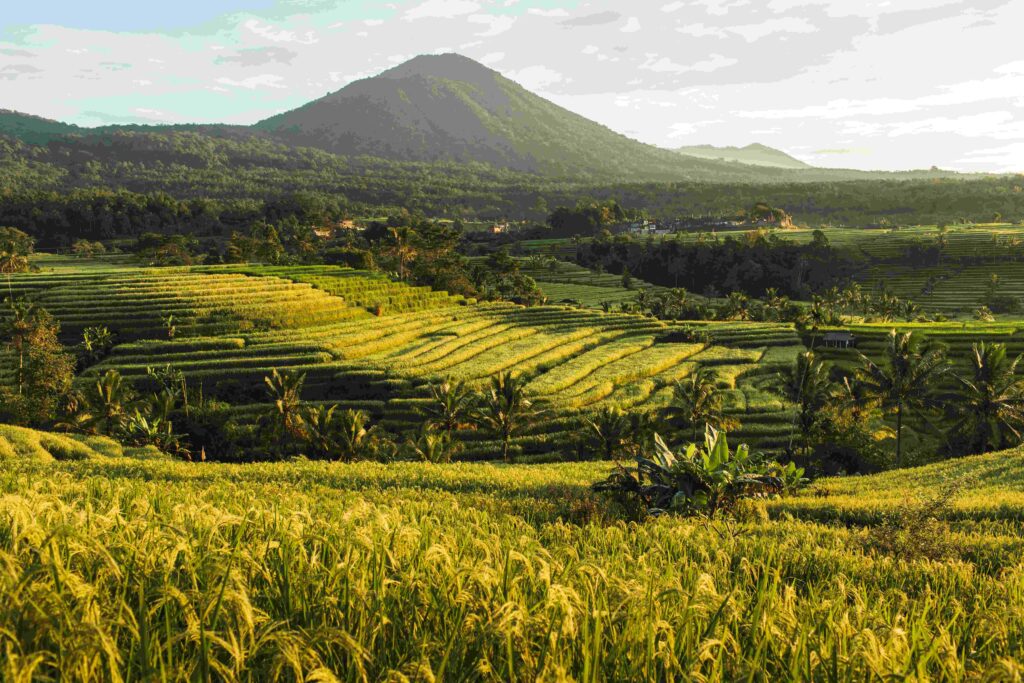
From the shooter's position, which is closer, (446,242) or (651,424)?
(651,424)

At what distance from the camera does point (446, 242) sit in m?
131

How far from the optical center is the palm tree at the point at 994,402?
126ft

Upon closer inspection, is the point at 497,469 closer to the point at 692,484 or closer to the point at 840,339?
the point at 692,484

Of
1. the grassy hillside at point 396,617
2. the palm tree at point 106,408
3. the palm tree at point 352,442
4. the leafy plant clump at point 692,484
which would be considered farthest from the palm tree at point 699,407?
the grassy hillside at point 396,617

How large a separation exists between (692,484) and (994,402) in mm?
34733

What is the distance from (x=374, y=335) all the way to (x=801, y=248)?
130m

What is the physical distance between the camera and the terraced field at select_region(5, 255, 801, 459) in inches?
2302

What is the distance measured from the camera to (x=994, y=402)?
38.4 metres

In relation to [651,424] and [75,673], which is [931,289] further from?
[75,673]

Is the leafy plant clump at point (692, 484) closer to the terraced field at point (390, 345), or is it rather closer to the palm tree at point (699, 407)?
the palm tree at point (699, 407)

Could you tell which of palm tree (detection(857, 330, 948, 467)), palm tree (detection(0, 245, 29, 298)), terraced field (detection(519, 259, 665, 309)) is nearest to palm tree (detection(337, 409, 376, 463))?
palm tree (detection(857, 330, 948, 467))

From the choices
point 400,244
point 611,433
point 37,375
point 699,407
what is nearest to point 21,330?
point 37,375

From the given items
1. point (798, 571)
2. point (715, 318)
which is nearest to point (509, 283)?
point (715, 318)

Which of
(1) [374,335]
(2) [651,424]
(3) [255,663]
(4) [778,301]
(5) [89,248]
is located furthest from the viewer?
(5) [89,248]
